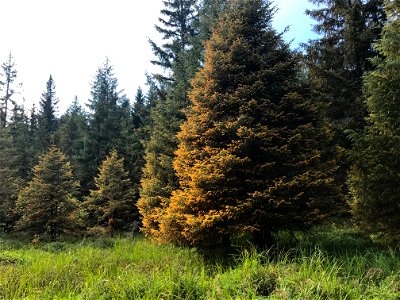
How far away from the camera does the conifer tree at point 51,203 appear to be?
1738 cm

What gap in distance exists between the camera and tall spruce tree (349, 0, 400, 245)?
7719mm

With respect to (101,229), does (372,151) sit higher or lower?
higher

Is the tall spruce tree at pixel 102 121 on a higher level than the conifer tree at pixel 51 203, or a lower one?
higher

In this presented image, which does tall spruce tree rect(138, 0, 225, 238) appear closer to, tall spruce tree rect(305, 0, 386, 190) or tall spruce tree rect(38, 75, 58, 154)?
tall spruce tree rect(305, 0, 386, 190)

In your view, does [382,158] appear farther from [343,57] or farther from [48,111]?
[48,111]

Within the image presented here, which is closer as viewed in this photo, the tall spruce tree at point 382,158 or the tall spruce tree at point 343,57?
the tall spruce tree at point 382,158

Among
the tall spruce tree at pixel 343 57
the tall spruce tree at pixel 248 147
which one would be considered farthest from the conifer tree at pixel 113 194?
the tall spruce tree at pixel 343 57

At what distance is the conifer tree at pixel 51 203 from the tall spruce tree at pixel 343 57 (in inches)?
540

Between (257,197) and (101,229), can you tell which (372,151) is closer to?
(257,197)

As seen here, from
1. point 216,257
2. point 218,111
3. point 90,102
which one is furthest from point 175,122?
point 90,102

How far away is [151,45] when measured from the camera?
2236cm

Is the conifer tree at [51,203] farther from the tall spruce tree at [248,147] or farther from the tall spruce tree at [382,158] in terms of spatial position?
the tall spruce tree at [382,158]

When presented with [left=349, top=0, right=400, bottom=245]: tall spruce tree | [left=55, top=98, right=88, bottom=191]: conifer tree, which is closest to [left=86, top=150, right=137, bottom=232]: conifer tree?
[left=55, top=98, right=88, bottom=191]: conifer tree

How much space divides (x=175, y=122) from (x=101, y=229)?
806cm
